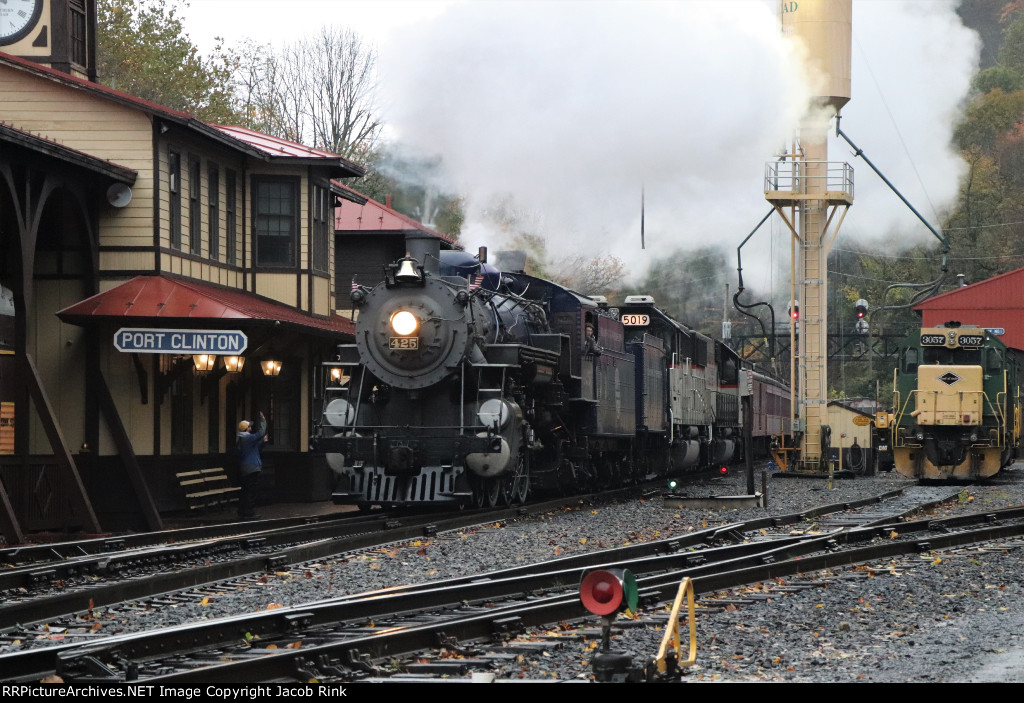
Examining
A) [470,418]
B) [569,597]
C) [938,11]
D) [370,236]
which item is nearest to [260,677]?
[569,597]

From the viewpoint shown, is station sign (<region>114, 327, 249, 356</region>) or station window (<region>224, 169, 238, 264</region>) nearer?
station sign (<region>114, 327, 249, 356</region>)

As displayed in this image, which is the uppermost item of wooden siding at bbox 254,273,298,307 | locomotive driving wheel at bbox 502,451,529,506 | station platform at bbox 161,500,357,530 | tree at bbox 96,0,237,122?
tree at bbox 96,0,237,122

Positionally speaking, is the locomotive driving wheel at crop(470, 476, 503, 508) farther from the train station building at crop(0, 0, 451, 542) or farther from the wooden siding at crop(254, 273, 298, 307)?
the wooden siding at crop(254, 273, 298, 307)

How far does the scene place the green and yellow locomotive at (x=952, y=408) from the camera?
2702 centimetres

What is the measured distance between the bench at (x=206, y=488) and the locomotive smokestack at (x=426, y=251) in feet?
15.8

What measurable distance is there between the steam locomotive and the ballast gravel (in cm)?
130

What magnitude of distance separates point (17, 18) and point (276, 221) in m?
5.24

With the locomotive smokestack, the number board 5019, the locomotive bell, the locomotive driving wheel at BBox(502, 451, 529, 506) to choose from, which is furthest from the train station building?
the number board 5019

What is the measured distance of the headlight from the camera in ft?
55.4

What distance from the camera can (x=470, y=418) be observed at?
17.1 m

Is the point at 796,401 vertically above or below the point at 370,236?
below

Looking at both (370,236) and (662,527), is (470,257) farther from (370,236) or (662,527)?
(370,236)

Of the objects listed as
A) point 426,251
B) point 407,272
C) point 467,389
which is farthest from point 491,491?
point 426,251

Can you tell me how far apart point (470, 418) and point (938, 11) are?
63912 millimetres
